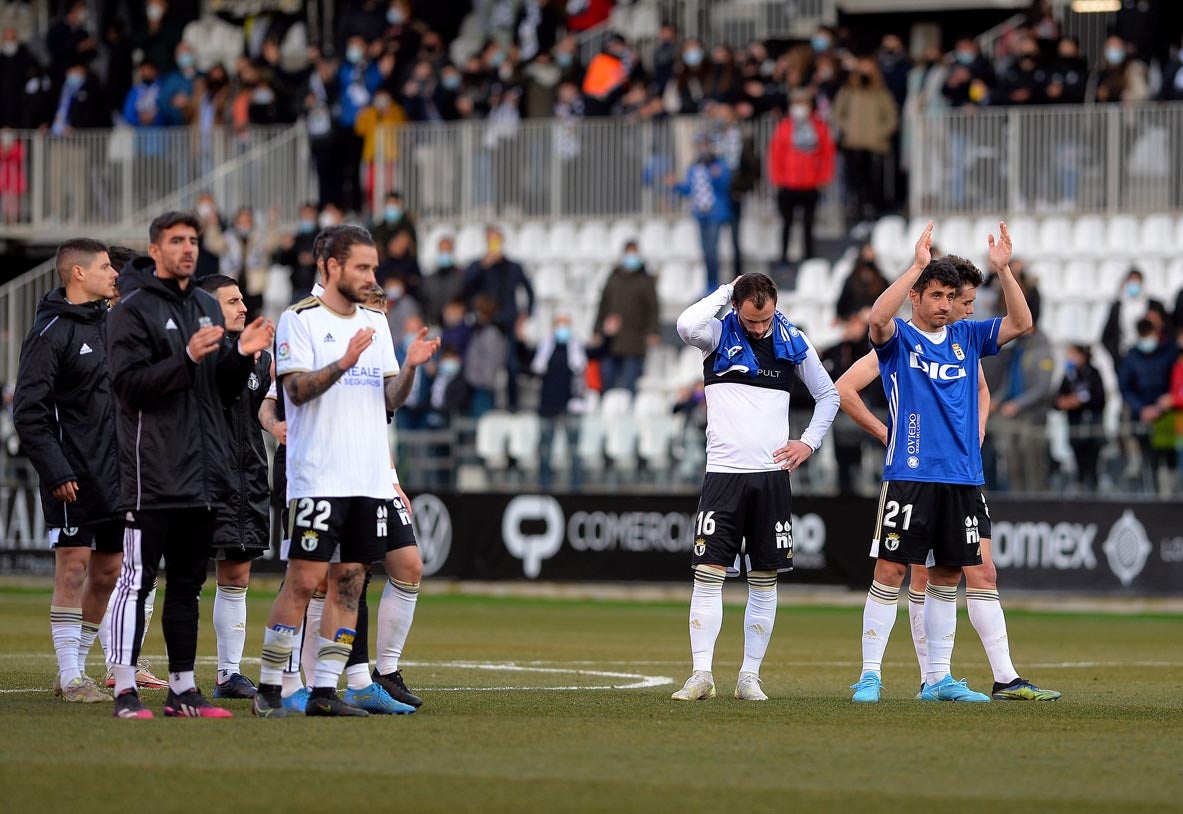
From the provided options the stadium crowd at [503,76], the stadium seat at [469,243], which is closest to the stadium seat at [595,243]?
the stadium seat at [469,243]

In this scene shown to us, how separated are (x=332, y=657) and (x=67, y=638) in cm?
230

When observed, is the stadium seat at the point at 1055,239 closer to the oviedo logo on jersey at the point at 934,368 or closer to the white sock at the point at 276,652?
the oviedo logo on jersey at the point at 934,368

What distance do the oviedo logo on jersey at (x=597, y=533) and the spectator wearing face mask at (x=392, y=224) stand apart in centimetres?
539

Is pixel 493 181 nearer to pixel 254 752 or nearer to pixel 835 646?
pixel 835 646

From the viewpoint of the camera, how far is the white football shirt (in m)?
9.65

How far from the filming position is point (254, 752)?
8.41m

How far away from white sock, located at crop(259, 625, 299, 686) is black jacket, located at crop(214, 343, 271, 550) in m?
1.47

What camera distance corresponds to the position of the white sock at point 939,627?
37.6ft

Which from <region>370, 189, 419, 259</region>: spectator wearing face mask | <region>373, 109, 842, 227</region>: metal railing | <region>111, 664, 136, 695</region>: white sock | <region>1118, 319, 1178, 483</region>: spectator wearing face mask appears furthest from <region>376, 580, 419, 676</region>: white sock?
<region>373, 109, 842, 227</region>: metal railing

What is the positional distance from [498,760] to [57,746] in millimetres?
1912

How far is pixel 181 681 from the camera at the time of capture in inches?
382

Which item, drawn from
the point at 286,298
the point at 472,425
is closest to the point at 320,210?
the point at 286,298

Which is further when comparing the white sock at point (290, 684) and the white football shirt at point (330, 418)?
the white sock at point (290, 684)

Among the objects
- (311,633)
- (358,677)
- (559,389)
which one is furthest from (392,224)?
(358,677)
